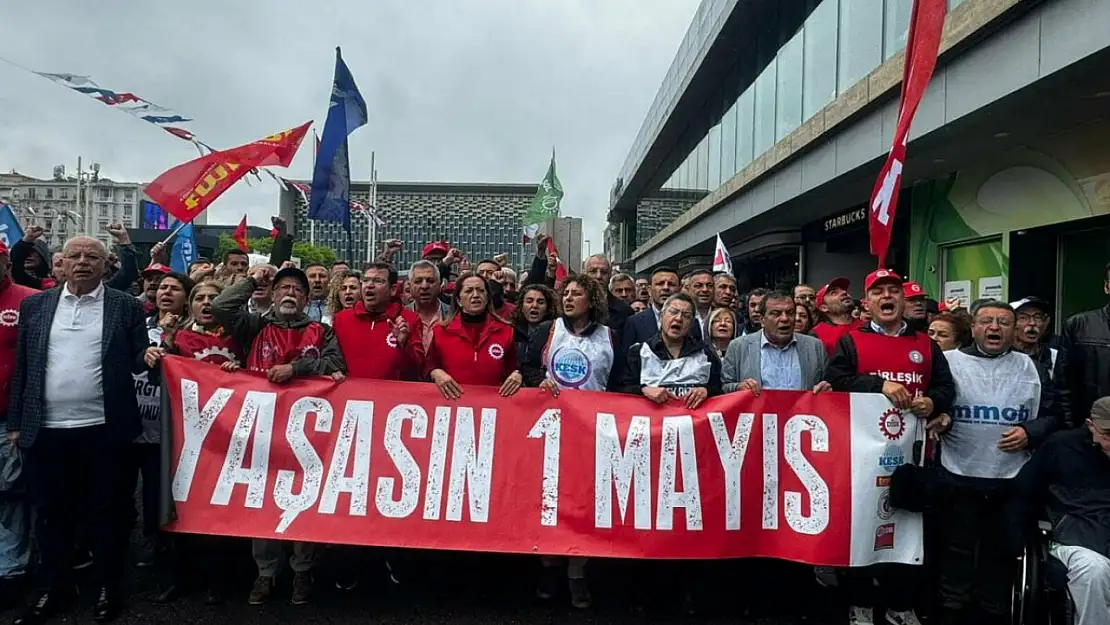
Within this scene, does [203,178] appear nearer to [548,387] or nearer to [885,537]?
[548,387]

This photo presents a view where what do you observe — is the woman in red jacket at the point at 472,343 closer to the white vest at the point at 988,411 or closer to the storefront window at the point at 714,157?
the white vest at the point at 988,411

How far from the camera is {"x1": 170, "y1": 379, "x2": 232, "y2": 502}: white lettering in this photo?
173 inches

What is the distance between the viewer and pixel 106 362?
13.6ft

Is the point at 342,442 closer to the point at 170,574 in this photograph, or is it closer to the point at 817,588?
the point at 170,574

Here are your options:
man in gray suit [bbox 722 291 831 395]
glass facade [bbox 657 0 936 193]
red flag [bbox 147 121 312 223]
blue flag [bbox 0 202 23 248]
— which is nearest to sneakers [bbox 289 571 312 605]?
man in gray suit [bbox 722 291 831 395]

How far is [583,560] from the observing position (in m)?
4.43

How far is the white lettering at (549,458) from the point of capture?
4277 millimetres

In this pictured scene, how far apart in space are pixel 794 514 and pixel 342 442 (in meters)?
2.57

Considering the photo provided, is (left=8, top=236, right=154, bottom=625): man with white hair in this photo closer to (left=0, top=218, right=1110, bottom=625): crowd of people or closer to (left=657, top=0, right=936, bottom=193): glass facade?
(left=0, top=218, right=1110, bottom=625): crowd of people

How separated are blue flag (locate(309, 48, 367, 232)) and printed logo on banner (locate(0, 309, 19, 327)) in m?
4.48

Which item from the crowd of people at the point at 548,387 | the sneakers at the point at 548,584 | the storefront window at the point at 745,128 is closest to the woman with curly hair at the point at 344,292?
the crowd of people at the point at 548,387

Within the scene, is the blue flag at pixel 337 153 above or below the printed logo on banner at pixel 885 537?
above

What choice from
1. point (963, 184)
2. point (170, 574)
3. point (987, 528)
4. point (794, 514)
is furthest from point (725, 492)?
point (963, 184)

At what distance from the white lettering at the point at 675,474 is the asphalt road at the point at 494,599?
409mm
